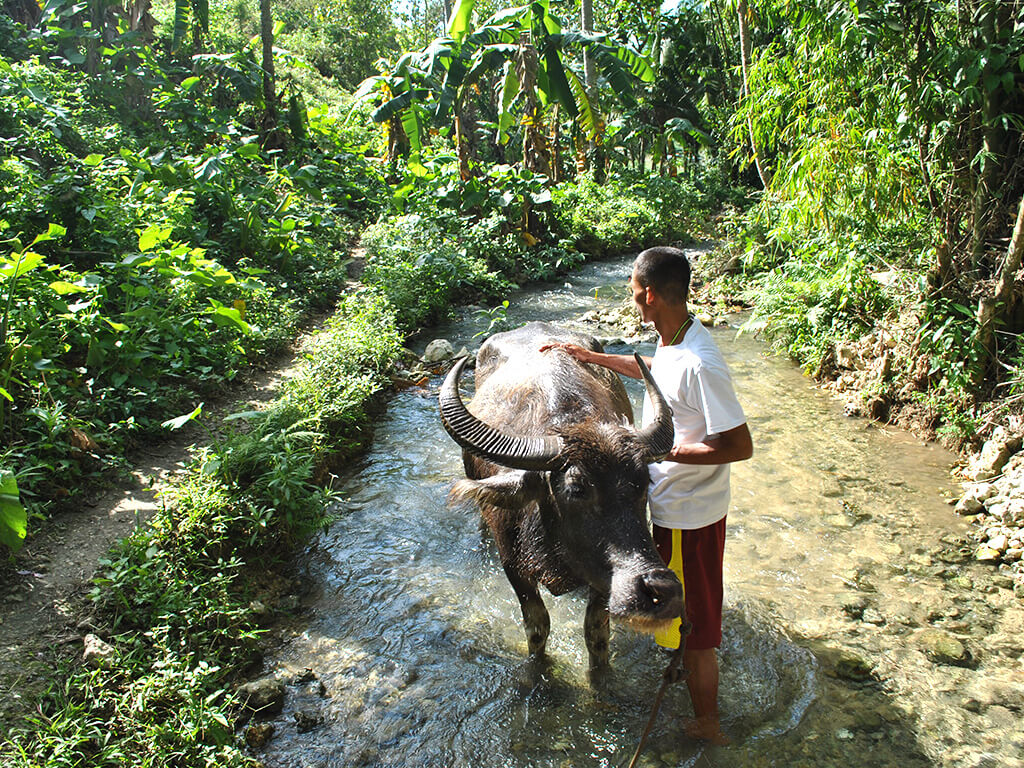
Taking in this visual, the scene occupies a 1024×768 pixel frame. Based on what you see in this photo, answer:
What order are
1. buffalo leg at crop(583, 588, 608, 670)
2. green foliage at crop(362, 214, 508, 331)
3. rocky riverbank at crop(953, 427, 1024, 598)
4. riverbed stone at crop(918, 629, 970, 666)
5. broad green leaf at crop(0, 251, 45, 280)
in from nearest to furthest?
buffalo leg at crop(583, 588, 608, 670)
riverbed stone at crop(918, 629, 970, 666)
rocky riverbank at crop(953, 427, 1024, 598)
broad green leaf at crop(0, 251, 45, 280)
green foliage at crop(362, 214, 508, 331)

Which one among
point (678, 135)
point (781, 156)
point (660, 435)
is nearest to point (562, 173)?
point (678, 135)

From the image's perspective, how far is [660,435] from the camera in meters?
2.73

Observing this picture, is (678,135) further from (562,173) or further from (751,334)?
(751,334)

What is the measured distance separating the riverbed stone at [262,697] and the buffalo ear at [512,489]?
1.48m

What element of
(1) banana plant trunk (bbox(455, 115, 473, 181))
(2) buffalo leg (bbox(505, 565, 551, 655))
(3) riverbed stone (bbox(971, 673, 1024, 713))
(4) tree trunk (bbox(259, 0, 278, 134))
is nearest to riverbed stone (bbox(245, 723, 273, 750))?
(2) buffalo leg (bbox(505, 565, 551, 655))

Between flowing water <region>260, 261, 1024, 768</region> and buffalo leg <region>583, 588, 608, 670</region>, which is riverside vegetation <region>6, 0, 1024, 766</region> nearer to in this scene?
flowing water <region>260, 261, 1024, 768</region>

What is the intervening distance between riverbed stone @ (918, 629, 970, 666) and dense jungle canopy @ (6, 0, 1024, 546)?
2107mm

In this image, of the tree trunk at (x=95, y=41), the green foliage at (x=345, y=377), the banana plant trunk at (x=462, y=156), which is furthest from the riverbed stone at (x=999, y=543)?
the tree trunk at (x=95, y=41)

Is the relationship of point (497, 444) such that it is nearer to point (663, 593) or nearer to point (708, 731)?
point (663, 593)

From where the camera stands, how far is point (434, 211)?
1282 cm

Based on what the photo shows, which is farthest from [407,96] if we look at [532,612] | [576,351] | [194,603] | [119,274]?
[532,612]

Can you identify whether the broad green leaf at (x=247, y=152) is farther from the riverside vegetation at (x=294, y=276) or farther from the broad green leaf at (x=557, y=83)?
the broad green leaf at (x=557, y=83)

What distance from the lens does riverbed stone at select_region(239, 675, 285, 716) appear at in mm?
3242

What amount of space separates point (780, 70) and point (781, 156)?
879 mm
